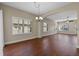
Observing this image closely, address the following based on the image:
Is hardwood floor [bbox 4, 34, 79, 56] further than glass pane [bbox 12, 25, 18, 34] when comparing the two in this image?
No

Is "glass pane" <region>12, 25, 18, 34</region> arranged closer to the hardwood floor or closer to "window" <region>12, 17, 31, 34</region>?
"window" <region>12, 17, 31, 34</region>

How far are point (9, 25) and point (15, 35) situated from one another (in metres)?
0.50

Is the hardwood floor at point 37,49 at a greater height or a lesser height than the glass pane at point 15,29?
lesser

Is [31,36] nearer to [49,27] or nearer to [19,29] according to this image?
[19,29]

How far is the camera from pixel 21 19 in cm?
340

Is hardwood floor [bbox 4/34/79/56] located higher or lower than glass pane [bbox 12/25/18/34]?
lower

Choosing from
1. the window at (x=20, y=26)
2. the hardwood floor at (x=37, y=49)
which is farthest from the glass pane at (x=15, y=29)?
the hardwood floor at (x=37, y=49)

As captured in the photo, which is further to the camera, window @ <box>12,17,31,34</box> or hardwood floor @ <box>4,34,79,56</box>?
window @ <box>12,17,31,34</box>

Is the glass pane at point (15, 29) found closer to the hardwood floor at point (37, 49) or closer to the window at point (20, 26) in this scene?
the window at point (20, 26)

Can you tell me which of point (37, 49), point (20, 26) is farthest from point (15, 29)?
point (37, 49)

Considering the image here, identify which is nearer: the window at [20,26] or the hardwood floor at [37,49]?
the hardwood floor at [37,49]

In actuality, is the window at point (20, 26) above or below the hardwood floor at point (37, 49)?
above

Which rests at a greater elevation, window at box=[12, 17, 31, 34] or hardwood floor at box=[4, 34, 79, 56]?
window at box=[12, 17, 31, 34]

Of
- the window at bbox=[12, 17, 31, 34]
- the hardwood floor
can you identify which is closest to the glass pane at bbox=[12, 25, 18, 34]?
the window at bbox=[12, 17, 31, 34]
